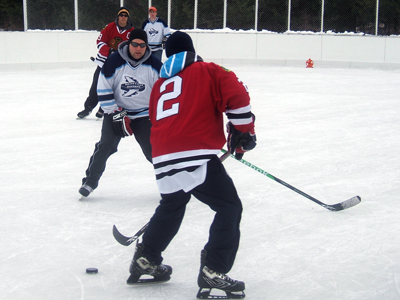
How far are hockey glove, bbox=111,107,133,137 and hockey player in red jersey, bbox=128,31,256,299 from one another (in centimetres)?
103

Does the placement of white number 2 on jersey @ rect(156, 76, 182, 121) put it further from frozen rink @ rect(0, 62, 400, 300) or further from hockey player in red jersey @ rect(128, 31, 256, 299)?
frozen rink @ rect(0, 62, 400, 300)

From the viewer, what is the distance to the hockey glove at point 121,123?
3.29m

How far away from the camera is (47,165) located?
4484mm

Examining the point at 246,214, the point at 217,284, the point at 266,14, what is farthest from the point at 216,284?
the point at 266,14

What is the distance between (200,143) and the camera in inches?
85.1

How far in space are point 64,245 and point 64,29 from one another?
1114 cm

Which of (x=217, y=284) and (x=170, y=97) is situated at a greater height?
(x=170, y=97)

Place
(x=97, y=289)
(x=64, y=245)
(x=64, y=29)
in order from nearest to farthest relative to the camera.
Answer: (x=97, y=289)
(x=64, y=245)
(x=64, y=29)

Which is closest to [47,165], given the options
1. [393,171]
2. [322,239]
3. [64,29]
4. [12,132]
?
[12,132]

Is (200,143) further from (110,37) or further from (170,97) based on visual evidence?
(110,37)

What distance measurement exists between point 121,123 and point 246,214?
925mm

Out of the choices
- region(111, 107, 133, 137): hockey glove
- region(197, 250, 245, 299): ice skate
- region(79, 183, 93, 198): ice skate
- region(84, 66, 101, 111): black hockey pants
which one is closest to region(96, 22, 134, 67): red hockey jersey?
region(84, 66, 101, 111): black hockey pants

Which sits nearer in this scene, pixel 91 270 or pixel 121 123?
pixel 91 270

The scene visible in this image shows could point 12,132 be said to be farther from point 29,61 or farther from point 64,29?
point 64,29
